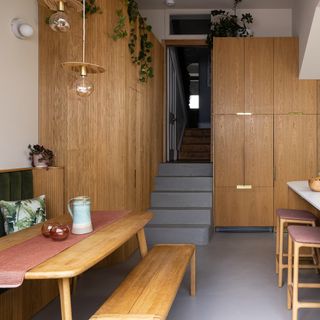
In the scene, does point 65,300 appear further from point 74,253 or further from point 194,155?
point 194,155

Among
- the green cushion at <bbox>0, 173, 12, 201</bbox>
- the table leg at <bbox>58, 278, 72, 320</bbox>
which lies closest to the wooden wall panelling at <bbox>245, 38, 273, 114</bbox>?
the green cushion at <bbox>0, 173, 12, 201</bbox>

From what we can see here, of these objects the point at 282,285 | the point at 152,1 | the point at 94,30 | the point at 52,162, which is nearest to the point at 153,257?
the point at 282,285

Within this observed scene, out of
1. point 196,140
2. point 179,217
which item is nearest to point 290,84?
point 179,217

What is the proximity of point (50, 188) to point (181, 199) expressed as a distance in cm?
258

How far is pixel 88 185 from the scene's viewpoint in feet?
14.1

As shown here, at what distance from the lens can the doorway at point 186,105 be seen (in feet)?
24.8

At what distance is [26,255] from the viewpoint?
208cm

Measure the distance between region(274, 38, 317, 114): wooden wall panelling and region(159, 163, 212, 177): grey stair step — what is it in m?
1.42

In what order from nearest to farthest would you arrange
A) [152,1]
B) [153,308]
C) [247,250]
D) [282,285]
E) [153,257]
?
[153,308], [153,257], [282,285], [247,250], [152,1]

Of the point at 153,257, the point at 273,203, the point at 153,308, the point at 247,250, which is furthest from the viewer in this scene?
the point at 273,203

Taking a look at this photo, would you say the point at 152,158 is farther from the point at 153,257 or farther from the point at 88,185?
the point at 153,257

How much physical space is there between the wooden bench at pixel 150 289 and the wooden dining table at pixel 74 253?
23cm

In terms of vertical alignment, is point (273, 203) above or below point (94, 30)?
below

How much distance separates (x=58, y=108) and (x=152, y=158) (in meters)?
2.16
